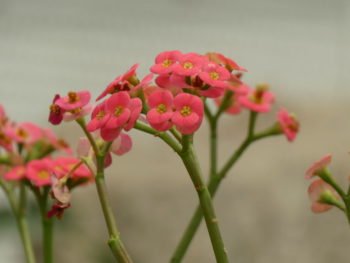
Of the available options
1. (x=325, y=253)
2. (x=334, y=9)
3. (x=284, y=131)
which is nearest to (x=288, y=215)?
(x=325, y=253)

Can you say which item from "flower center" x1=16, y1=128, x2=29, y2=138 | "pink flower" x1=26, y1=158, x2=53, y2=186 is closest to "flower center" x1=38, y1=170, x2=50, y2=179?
"pink flower" x1=26, y1=158, x2=53, y2=186

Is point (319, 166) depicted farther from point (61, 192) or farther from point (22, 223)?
point (22, 223)

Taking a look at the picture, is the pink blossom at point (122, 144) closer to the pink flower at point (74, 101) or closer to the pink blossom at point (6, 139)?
the pink flower at point (74, 101)

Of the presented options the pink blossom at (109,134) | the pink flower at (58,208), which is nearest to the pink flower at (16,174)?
the pink flower at (58,208)

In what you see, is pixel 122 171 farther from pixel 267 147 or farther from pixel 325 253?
pixel 325 253

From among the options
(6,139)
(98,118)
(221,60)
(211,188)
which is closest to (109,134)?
(98,118)

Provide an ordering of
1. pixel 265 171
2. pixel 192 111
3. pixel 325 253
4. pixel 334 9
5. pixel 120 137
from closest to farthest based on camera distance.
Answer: pixel 192 111, pixel 120 137, pixel 325 253, pixel 265 171, pixel 334 9

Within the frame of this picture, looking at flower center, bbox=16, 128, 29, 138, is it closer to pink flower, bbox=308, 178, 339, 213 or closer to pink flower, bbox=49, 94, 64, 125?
pink flower, bbox=49, 94, 64, 125
